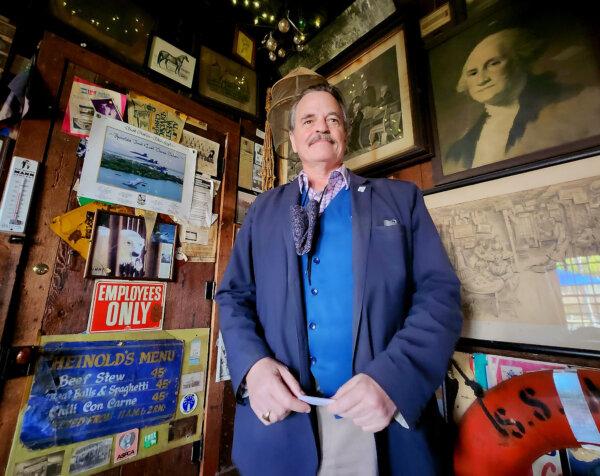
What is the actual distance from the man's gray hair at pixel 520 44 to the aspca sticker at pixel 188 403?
84.2 inches

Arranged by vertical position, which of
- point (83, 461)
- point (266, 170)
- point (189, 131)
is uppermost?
point (189, 131)

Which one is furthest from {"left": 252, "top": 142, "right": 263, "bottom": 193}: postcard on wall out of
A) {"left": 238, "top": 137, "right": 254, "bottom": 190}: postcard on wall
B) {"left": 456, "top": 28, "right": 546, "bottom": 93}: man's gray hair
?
{"left": 456, "top": 28, "right": 546, "bottom": 93}: man's gray hair

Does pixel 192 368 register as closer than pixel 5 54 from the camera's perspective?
No

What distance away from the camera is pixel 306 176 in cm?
104

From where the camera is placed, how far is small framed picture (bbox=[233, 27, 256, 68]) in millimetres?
2055

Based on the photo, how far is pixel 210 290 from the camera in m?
1.63

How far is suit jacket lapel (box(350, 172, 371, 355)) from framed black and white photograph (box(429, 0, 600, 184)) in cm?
59

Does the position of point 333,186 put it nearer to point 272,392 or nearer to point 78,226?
point 272,392

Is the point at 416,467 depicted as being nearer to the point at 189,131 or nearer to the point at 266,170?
the point at 266,170

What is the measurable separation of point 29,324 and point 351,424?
4.22ft

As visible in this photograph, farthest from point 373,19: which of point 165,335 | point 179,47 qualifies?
point 165,335

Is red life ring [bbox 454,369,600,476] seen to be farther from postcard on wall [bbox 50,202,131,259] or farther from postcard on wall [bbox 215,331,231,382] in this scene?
postcard on wall [bbox 50,202,131,259]

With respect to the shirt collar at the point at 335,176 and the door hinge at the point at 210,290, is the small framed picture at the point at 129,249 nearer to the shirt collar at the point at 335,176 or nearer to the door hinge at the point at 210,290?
the door hinge at the point at 210,290

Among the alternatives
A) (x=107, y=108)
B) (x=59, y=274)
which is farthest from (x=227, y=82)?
(x=59, y=274)
